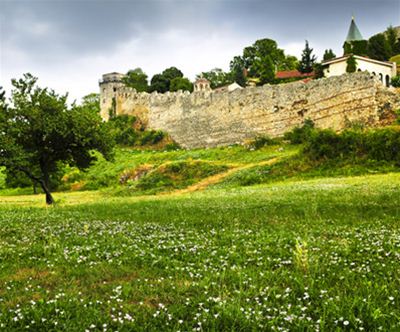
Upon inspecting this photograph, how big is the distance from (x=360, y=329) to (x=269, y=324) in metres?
0.91

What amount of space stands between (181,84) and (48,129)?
5953cm

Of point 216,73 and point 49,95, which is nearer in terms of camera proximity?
point 49,95

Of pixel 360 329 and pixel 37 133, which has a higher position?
pixel 37 133

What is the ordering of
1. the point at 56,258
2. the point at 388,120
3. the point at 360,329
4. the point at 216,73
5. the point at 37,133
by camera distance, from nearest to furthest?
the point at 360,329 → the point at 56,258 → the point at 37,133 → the point at 388,120 → the point at 216,73

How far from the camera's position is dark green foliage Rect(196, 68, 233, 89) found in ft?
308

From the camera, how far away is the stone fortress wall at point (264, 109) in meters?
41.7

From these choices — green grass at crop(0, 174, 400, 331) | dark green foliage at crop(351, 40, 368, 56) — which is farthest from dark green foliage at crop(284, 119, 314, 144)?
green grass at crop(0, 174, 400, 331)

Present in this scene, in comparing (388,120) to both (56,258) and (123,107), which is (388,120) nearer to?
(56,258)

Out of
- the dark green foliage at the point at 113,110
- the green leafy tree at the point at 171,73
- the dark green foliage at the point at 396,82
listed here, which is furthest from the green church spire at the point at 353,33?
the dark green foliage at the point at 113,110

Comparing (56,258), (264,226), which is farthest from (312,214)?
(56,258)

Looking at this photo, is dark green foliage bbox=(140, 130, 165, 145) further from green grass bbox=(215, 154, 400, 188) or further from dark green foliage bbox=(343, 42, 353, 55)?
green grass bbox=(215, 154, 400, 188)

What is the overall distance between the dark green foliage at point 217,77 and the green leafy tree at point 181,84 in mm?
8951

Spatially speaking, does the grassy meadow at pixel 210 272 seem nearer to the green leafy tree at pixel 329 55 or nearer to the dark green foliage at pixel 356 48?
the dark green foliage at pixel 356 48

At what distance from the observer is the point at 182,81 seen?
274ft
